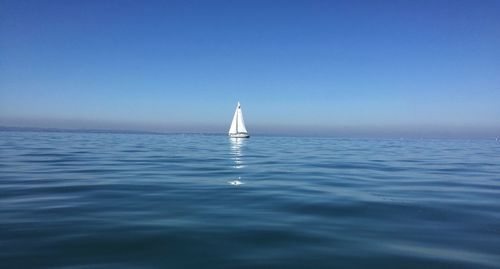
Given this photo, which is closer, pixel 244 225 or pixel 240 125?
pixel 244 225

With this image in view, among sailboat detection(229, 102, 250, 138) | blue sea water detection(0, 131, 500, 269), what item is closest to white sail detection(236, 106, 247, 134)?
sailboat detection(229, 102, 250, 138)

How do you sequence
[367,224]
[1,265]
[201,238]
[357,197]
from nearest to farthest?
[1,265], [201,238], [367,224], [357,197]

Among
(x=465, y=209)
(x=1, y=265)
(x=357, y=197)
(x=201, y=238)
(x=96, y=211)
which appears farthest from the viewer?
(x=357, y=197)

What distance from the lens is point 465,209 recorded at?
9891 millimetres

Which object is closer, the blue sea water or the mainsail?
the blue sea water

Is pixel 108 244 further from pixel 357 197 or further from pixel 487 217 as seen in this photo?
pixel 487 217

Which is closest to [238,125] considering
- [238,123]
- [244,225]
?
Answer: [238,123]

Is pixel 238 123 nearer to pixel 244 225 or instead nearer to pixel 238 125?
pixel 238 125

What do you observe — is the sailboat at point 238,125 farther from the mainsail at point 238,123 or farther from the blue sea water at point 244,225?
the blue sea water at point 244,225

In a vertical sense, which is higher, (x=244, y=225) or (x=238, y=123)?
(x=238, y=123)

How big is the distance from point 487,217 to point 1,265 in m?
10.6

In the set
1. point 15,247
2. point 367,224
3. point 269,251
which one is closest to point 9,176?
point 15,247

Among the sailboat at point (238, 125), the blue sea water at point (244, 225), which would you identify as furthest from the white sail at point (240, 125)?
the blue sea water at point (244, 225)

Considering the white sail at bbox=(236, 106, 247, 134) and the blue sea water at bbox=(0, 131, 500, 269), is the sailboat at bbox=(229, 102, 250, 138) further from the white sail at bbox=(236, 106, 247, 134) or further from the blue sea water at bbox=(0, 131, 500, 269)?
the blue sea water at bbox=(0, 131, 500, 269)
